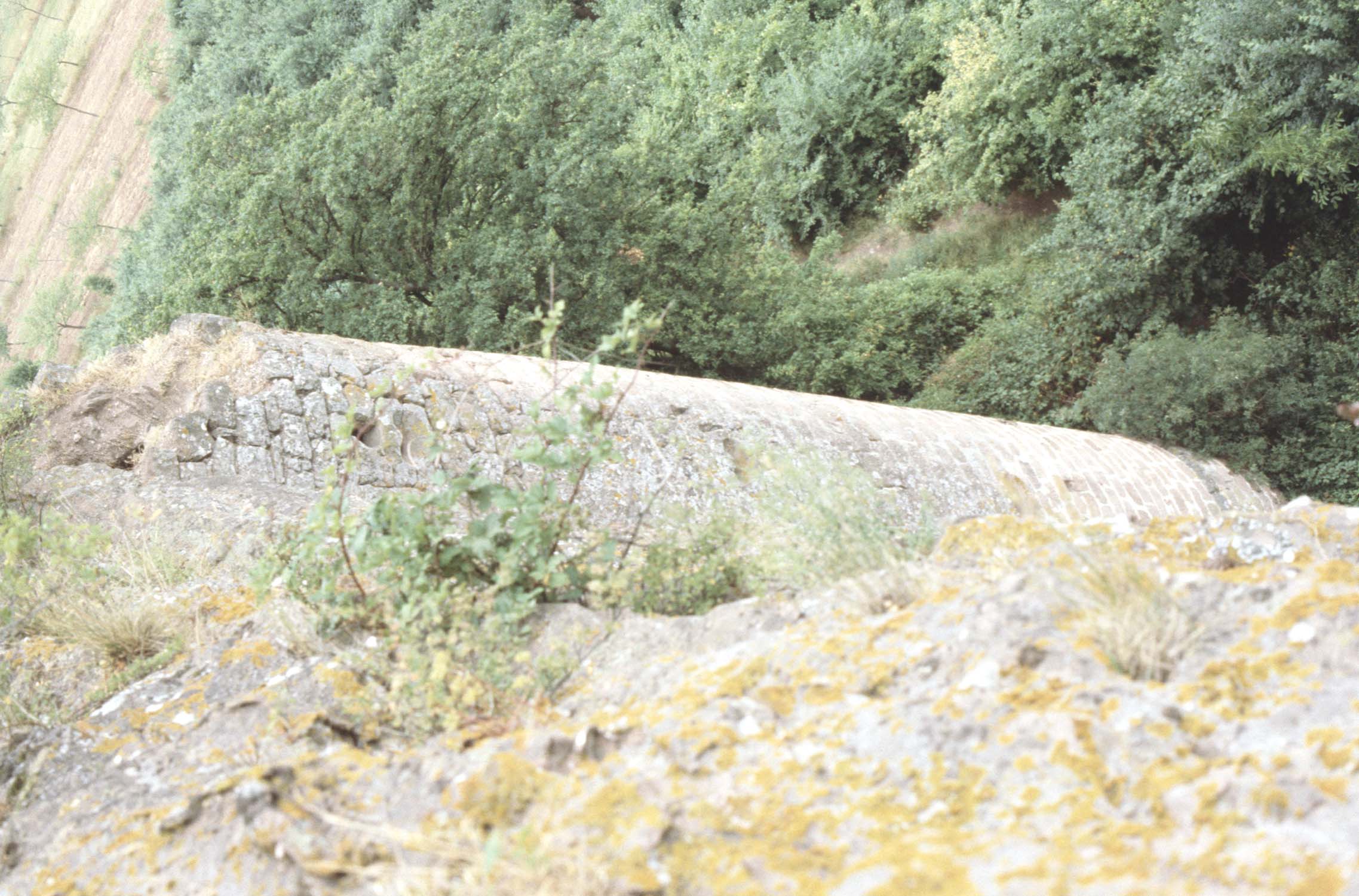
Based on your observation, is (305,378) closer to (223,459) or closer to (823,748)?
(223,459)

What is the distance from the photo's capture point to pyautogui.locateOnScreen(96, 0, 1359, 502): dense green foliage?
10.9 m

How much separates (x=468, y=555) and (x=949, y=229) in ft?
46.9

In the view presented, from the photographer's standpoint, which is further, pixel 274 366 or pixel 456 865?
pixel 274 366

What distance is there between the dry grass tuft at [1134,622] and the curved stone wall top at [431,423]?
3817 millimetres

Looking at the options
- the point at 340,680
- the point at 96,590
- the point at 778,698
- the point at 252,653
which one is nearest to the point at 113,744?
the point at 252,653

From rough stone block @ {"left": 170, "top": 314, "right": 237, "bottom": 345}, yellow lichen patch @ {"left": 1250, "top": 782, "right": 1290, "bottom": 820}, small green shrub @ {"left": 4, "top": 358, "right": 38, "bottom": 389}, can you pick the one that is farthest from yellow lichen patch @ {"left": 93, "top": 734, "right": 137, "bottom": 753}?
small green shrub @ {"left": 4, "top": 358, "right": 38, "bottom": 389}

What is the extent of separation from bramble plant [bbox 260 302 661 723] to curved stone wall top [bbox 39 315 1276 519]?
259cm

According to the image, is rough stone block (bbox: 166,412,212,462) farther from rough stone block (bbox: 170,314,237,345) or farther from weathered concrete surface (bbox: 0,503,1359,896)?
weathered concrete surface (bbox: 0,503,1359,896)

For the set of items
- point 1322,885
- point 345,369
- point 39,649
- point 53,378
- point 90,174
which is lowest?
point 90,174

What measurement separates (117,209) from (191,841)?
29850mm

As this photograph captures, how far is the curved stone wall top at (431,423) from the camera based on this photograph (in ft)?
23.0

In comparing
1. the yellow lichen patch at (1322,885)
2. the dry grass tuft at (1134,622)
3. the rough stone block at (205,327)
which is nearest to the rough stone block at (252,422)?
the rough stone block at (205,327)

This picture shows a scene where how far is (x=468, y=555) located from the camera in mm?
3682

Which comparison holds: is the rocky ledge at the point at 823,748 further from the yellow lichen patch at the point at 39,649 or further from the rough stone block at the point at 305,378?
the rough stone block at the point at 305,378
